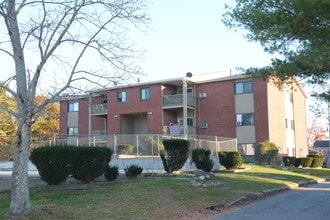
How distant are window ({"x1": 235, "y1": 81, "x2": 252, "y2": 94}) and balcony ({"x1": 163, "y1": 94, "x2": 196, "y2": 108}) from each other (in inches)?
183

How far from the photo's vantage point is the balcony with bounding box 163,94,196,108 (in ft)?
147

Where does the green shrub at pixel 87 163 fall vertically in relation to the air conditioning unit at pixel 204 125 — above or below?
below

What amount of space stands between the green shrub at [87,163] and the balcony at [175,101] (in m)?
26.8

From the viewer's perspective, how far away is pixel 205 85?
153 ft

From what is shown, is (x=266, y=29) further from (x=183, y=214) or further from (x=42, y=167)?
(x=42, y=167)

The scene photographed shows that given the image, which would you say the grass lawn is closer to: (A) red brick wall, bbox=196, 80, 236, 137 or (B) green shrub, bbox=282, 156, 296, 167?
(B) green shrub, bbox=282, 156, 296, 167

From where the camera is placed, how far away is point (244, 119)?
4372 centimetres

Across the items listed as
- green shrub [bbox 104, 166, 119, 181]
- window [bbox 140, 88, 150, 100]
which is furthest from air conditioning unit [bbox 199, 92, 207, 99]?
green shrub [bbox 104, 166, 119, 181]

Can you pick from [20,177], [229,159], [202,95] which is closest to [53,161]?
[20,177]

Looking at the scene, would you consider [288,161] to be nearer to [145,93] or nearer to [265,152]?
[265,152]

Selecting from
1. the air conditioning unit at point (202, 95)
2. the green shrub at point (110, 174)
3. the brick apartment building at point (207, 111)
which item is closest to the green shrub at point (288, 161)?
the brick apartment building at point (207, 111)

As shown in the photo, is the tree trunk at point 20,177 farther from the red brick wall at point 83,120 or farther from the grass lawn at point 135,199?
the red brick wall at point 83,120

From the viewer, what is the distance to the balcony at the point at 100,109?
5034 cm

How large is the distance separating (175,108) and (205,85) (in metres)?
3.82
